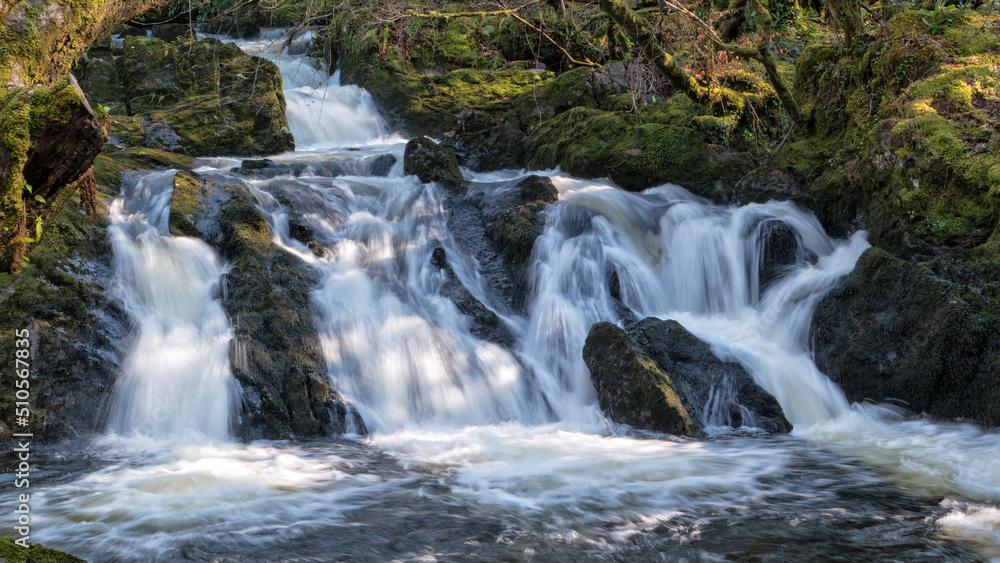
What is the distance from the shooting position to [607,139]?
10.8m

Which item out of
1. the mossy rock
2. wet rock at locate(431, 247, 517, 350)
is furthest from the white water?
the mossy rock

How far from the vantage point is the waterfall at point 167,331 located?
5621mm

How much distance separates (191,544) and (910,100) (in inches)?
341

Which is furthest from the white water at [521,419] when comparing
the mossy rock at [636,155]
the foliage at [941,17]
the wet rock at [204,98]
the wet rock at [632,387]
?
the foliage at [941,17]

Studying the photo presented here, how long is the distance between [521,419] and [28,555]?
4.82 meters

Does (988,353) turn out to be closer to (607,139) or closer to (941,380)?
(941,380)

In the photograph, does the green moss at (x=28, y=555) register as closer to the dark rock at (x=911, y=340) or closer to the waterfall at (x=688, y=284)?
the waterfall at (x=688, y=284)

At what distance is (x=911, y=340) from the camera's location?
Result: 585 cm

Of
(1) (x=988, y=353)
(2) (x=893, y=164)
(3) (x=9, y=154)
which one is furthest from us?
(2) (x=893, y=164)

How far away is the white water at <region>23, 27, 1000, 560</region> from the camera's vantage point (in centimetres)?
389

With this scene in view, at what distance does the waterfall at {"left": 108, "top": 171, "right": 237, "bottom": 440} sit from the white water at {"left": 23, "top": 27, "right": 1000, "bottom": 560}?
35mm

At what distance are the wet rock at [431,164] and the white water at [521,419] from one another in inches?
10.9

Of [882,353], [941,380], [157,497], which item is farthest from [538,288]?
[157,497]

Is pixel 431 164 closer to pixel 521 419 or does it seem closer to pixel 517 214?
pixel 517 214
